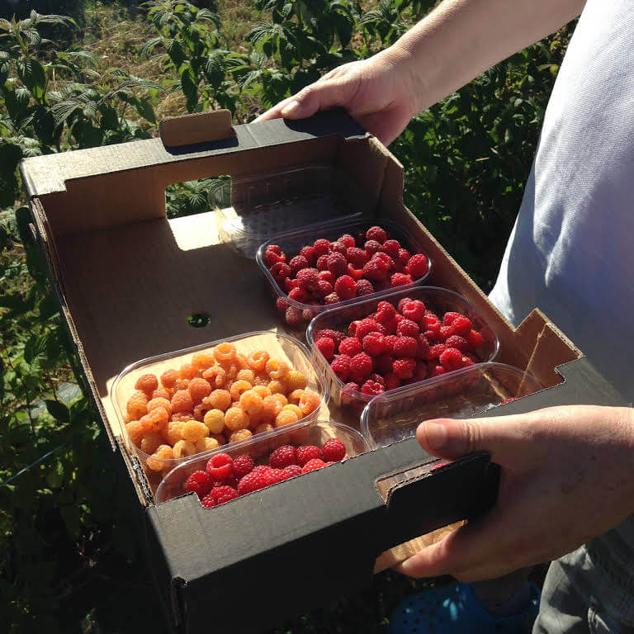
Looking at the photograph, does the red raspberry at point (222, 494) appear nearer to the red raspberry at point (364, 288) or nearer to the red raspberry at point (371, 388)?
the red raspberry at point (371, 388)

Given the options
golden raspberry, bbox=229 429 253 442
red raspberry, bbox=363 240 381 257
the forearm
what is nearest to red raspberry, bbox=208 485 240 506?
golden raspberry, bbox=229 429 253 442

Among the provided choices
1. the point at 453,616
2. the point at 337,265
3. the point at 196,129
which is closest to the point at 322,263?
the point at 337,265

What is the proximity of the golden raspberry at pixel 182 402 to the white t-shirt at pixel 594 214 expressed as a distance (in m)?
0.69

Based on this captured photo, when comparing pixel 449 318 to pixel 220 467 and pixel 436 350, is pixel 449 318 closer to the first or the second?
pixel 436 350

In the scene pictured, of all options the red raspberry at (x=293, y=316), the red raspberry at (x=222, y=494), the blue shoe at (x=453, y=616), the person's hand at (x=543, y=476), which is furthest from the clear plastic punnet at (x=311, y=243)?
the blue shoe at (x=453, y=616)

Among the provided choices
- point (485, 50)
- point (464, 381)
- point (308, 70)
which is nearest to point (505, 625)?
point (464, 381)

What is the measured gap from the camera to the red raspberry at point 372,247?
146 cm

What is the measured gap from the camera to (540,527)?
36.4 inches

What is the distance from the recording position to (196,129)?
1356mm

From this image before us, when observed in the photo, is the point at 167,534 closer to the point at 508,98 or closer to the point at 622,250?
the point at 622,250

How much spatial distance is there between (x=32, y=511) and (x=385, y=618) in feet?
3.41

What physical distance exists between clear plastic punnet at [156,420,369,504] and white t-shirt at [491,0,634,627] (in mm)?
456

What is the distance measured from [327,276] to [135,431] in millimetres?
503

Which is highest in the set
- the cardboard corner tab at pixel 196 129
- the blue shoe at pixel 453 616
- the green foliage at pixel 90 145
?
the cardboard corner tab at pixel 196 129
